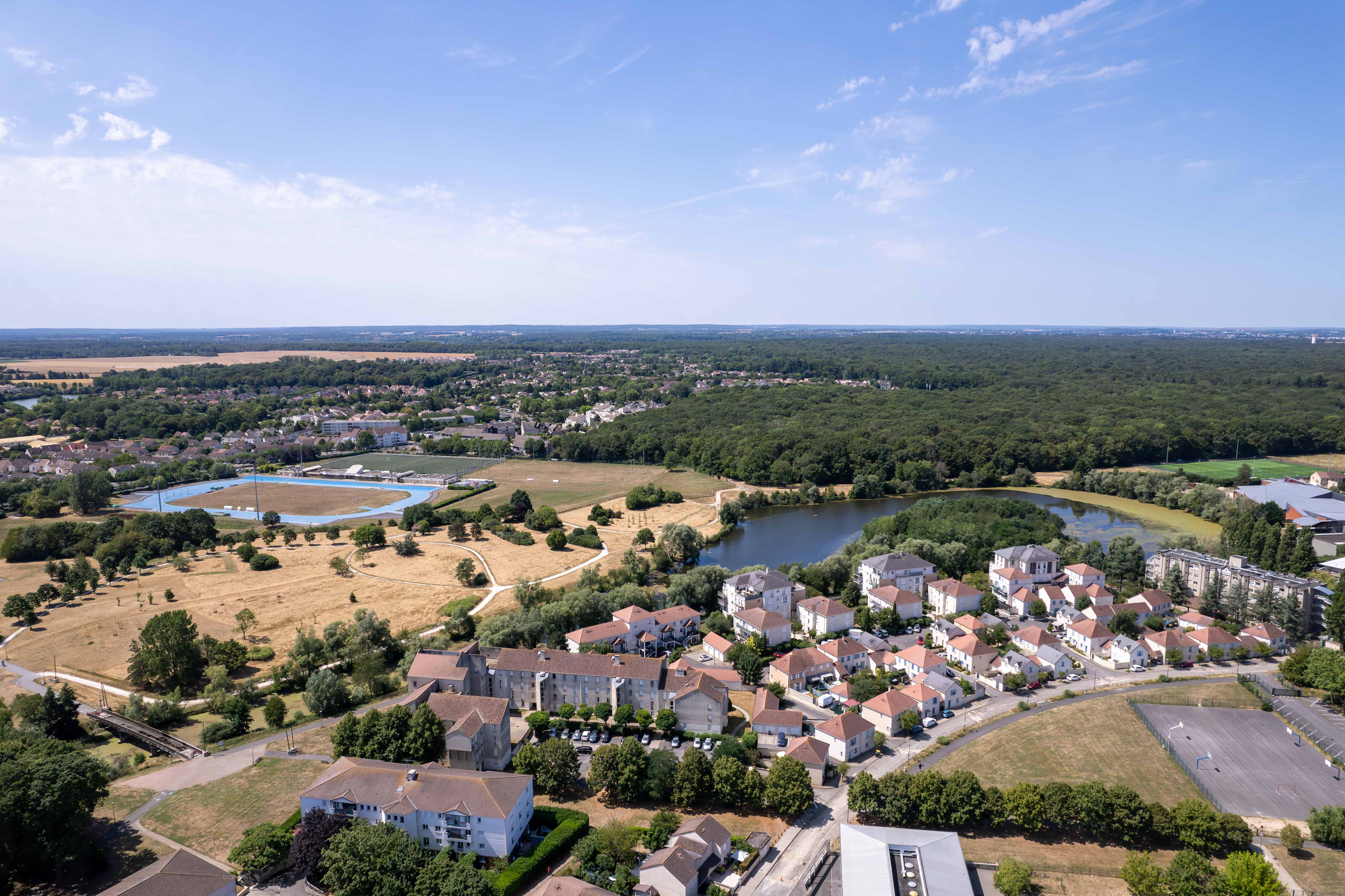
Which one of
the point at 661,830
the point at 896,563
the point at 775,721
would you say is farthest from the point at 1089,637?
the point at 661,830

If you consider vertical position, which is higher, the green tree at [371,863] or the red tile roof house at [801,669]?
the green tree at [371,863]

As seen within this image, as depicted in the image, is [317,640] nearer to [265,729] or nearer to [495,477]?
[265,729]

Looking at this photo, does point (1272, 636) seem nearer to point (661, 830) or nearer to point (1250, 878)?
point (1250, 878)

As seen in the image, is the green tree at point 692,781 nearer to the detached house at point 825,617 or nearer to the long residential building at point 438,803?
the long residential building at point 438,803

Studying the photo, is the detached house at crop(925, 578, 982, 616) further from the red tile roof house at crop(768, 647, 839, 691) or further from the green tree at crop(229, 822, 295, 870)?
the green tree at crop(229, 822, 295, 870)

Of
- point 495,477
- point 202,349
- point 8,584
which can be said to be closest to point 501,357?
point 202,349

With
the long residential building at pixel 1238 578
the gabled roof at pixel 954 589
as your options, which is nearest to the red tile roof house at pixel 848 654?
the gabled roof at pixel 954 589

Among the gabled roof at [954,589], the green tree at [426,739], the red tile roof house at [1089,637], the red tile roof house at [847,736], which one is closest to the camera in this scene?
the green tree at [426,739]
